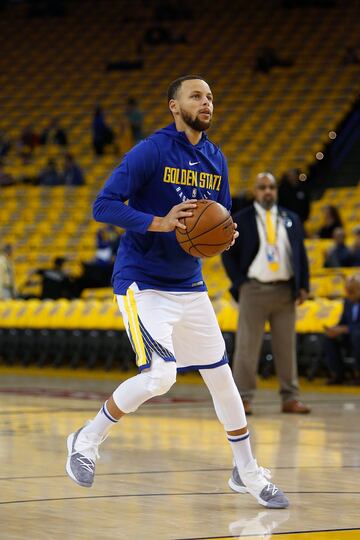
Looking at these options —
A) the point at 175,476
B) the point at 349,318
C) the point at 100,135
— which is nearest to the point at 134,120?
the point at 100,135

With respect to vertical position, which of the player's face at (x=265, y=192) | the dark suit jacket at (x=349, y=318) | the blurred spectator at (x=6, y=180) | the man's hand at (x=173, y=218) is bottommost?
the dark suit jacket at (x=349, y=318)

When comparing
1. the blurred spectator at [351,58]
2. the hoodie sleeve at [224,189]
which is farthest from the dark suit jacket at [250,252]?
the blurred spectator at [351,58]

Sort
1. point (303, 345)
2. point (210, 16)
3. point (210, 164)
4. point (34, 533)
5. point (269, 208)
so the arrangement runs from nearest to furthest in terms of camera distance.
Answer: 1. point (34, 533)
2. point (210, 164)
3. point (269, 208)
4. point (303, 345)
5. point (210, 16)

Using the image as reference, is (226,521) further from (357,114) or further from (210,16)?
(210,16)

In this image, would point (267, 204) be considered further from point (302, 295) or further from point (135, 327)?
point (135, 327)

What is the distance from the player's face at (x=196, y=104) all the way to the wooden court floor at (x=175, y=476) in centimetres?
181

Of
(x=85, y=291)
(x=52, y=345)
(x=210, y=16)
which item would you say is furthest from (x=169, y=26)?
(x=52, y=345)

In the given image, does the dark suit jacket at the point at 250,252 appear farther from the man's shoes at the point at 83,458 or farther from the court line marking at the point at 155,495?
the man's shoes at the point at 83,458

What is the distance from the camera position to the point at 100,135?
27.5 m

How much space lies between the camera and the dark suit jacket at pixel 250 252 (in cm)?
1040

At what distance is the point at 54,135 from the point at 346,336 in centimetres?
1672

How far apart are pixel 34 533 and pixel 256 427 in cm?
473

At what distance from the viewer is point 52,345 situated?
58.2 ft

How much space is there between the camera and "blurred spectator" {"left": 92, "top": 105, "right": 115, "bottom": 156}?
89.5ft
